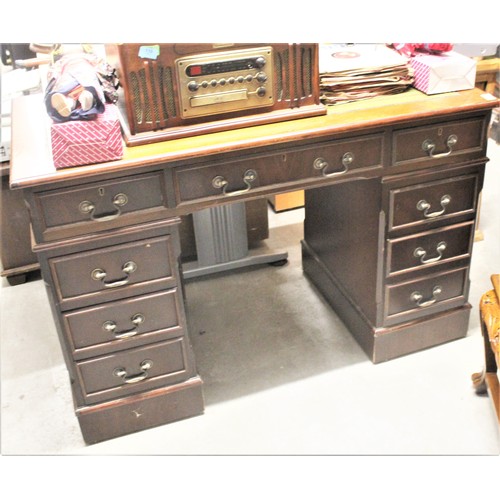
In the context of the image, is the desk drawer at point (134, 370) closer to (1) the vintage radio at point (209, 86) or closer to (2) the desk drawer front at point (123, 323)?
(2) the desk drawer front at point (123, 323)

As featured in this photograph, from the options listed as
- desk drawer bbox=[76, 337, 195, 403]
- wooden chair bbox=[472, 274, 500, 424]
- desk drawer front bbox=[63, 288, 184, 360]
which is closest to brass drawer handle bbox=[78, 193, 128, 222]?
desk drawer front bbox=[63, 288, 184, 360]

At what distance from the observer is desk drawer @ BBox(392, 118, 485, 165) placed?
59.9 inches

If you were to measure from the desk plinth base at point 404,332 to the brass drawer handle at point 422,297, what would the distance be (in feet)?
0.19

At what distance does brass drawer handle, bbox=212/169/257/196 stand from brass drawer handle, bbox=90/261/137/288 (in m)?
0.26

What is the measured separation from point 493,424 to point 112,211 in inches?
42.1

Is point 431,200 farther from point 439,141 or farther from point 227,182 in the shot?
point 227,182

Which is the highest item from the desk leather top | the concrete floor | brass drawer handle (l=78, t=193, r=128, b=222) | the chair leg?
the desk leather top

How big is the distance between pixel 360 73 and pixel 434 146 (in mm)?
257

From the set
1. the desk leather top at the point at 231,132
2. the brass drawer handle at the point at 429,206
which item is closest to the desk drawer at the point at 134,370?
the desk leather top at the point at 231,132

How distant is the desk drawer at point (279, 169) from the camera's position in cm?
139

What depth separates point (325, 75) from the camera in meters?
1.53

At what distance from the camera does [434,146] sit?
1551 mm

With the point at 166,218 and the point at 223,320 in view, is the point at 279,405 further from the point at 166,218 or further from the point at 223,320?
the point at 166,218

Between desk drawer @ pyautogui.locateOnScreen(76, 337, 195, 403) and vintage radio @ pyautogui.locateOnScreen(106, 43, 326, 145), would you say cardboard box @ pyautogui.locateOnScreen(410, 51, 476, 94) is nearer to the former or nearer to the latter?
vintage radio @ pyautogui.locateOnScreen(106, 43, 326, 145)
